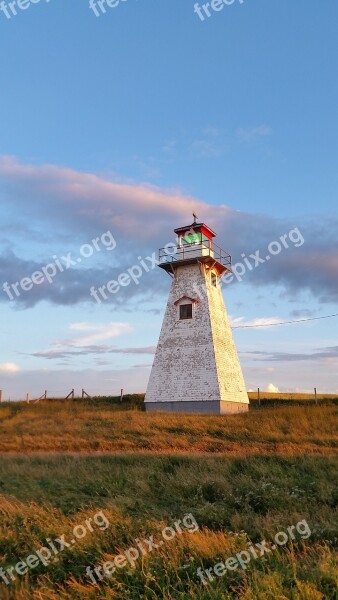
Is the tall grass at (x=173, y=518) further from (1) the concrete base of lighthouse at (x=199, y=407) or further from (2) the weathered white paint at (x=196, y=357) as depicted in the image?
(2) the weathered white paint at (x=196, y=357)

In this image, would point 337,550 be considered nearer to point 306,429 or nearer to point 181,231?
point 306,429

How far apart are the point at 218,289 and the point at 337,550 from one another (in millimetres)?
28341

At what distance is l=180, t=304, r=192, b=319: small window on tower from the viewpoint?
108 ft

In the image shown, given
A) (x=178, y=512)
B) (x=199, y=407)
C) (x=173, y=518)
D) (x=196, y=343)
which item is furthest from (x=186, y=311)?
(x=173, y=518)

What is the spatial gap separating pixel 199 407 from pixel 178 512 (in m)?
19.8

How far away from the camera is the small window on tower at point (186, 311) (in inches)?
1292

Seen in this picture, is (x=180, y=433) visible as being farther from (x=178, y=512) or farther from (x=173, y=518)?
(x=173, y=518)

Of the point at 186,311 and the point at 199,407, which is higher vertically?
the point at 186,311

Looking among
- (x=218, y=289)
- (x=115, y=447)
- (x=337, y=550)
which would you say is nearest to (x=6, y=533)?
(x=337, y=550)

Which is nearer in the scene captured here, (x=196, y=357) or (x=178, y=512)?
(x=178, y=512)

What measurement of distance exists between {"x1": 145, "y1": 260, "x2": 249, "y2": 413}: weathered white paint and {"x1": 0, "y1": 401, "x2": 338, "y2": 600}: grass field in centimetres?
912

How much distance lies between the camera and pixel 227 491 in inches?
447

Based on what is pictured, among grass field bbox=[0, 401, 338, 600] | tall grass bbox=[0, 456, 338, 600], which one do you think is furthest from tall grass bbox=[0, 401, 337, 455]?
tall grass bbox=[0, 456, 338, 600]

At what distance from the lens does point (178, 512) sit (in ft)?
34.1
